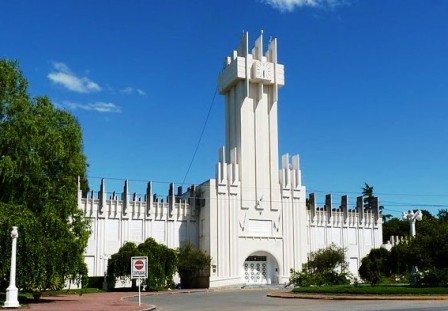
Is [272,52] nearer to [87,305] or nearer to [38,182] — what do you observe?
[38,182]

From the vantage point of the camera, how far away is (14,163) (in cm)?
3136

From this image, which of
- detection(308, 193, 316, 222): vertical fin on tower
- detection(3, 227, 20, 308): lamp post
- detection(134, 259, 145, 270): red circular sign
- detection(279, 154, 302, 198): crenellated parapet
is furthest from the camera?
detection(308, 193, 316, 222): vertical fin on tower

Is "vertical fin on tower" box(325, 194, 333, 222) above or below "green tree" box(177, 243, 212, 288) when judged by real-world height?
above

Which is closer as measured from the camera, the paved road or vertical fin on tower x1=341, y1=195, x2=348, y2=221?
the paved road

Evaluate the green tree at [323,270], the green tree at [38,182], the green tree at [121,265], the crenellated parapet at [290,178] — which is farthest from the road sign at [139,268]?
the crenellated parapet at [290,178]

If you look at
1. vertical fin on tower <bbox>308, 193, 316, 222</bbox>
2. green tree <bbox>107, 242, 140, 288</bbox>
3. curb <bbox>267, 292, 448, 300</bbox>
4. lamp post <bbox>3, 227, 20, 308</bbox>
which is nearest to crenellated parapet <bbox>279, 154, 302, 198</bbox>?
vertical fin on tower <bbox>308, 193, 316, 222</bbox>

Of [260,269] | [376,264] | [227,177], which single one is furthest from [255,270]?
[376,264]

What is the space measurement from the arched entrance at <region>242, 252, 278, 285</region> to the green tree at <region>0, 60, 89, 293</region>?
27454 mm

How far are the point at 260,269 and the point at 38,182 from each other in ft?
108

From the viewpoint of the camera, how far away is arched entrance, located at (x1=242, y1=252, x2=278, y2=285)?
198 ft

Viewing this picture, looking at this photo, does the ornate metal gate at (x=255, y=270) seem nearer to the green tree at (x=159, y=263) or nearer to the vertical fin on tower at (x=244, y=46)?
the green tree at (x=159, y=263)

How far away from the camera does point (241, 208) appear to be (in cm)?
6000

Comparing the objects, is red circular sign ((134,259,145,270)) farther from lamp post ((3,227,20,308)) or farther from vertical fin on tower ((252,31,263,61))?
vertical fin on tower ((252,31,263,61))

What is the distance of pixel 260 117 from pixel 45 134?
108 feet
